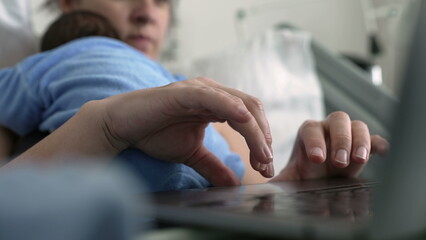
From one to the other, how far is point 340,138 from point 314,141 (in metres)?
0.03

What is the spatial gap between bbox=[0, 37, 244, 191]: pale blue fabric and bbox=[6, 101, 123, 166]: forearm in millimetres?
30

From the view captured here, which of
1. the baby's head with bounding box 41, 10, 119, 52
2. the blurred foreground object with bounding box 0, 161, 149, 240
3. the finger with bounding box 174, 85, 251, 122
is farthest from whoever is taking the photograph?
the baby's head with bounding box 41, 10, 119, 52

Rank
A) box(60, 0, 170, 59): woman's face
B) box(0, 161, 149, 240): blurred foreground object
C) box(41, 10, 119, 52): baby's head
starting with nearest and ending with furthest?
box(0, 161, 149, 240): blurred foreground object < box(41, 10, 119, 52): baby's head < box(60, 0, 170, 59): woman's face

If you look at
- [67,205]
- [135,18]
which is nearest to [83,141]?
[67,205]

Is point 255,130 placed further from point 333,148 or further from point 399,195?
point 399,195

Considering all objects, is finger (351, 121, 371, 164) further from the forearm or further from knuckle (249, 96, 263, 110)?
the forearm

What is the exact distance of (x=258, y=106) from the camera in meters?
0.46

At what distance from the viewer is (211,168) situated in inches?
22.3

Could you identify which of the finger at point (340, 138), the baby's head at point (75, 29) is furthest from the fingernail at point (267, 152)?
the baby's head at point (75, 29)

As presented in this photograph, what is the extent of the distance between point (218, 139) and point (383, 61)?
5.54 feet

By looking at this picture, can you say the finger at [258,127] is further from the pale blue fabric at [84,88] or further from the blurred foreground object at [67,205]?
the blurred foreground object at [67,205]

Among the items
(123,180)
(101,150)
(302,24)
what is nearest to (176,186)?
(101,150)

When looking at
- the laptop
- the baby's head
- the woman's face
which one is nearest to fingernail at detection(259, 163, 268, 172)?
the laptop

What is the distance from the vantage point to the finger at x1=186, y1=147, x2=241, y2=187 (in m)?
0.55
